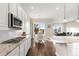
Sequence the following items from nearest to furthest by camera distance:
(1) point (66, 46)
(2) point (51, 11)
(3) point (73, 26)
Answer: (1) point (66, 46) → (3) point (73, 26) → (2) point (51, 11)

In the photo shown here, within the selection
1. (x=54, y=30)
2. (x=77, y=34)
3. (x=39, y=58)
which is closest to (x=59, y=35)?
(x=54, y=30)

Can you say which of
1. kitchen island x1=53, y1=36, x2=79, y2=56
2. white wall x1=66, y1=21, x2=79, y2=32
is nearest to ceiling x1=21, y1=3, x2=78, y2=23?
white wall x1=66, y1=21, x2=79, y2=32

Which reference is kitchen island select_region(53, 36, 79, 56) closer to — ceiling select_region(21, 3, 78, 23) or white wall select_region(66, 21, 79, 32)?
white wall select_region(66, 21, 79, 32)

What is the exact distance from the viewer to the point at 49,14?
4695 mm

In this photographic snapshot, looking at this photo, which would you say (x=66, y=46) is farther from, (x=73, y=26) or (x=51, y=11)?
(x=51, y=11)

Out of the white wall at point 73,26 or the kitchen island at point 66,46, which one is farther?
the white wall at point 73,26

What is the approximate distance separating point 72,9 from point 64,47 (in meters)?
2.02

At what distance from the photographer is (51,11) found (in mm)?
4648

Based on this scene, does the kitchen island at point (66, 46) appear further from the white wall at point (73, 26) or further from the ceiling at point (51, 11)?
the ceiling at point (51, 11)

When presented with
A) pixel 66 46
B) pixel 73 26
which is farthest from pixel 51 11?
pixel 66 46

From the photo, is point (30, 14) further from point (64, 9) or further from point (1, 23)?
point (1, 23)

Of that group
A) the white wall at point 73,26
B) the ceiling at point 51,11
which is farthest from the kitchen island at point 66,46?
the ceiling at point 51,11

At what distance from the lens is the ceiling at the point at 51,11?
15.0ft

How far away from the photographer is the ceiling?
4586mm
